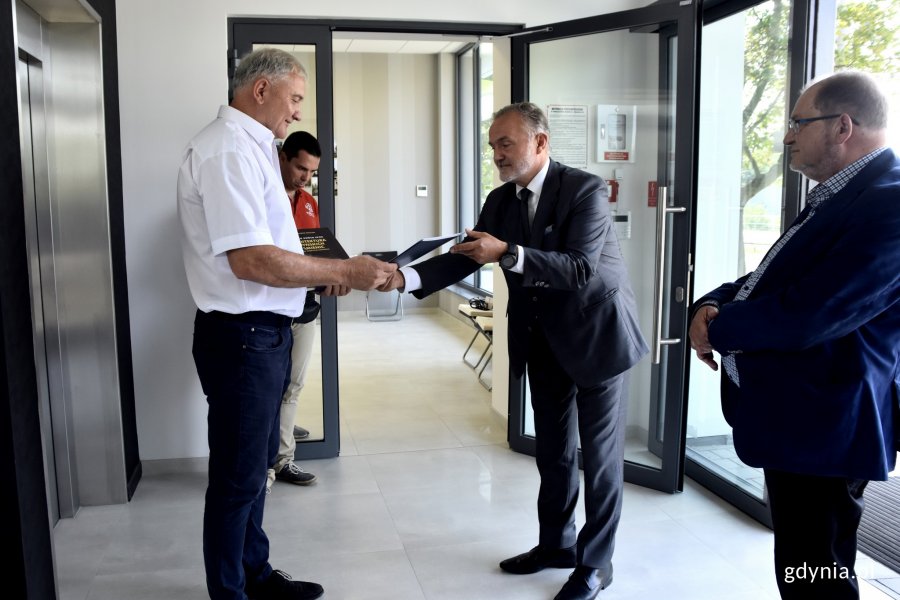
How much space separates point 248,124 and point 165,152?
70.9 inches

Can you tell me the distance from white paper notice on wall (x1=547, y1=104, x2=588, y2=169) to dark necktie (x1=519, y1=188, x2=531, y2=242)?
4.16 feet

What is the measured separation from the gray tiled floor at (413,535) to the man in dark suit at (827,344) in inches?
43.1

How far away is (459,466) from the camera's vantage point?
4.18 m

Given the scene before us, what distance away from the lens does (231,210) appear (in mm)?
Result: 2135

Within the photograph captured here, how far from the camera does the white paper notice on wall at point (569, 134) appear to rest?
158 inches

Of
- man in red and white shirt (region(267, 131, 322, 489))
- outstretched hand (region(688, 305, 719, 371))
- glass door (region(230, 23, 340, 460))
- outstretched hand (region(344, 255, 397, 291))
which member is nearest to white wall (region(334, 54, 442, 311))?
glass door (region(230, 23, 340, 460))

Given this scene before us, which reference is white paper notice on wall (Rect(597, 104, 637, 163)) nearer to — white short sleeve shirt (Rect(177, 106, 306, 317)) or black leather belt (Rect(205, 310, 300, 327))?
white short sleeve shirt (Rect(177, 106, 306, 317))

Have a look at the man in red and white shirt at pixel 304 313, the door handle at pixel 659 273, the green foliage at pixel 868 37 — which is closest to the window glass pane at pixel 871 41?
the green foliage at pixel 868 37

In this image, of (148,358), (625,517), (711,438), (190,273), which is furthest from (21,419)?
(711,438)

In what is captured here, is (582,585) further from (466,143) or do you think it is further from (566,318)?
(466,143)

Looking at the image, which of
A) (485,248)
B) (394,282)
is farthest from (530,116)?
(394,282)

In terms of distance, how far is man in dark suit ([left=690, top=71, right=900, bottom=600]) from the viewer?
1684 millimetres

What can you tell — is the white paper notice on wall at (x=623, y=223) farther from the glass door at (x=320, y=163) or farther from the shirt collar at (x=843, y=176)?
the shirt collar at (x=843, y=176)

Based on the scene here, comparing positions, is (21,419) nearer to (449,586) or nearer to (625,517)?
(449,586)
